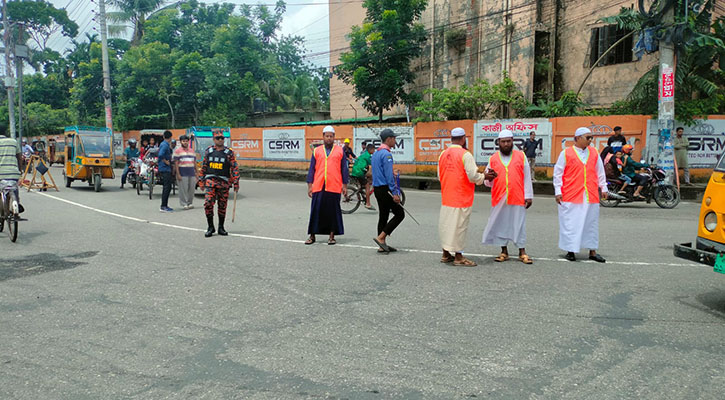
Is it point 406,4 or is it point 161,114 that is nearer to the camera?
point 406,4

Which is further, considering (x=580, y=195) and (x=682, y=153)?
(x=682, y=153)

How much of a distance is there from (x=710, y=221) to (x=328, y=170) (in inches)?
199

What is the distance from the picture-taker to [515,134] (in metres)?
19.2

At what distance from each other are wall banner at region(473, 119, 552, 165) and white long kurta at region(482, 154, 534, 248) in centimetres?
1108

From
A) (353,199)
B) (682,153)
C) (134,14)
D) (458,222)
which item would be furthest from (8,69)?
(458,222)

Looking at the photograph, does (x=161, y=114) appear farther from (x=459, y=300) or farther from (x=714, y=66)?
(x=459, y=300)

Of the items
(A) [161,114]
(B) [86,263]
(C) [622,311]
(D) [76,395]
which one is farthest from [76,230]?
(A) [161,114]

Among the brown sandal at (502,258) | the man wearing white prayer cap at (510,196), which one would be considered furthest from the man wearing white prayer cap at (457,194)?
the brown sandal at (502,258)

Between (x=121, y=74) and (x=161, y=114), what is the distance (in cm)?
445

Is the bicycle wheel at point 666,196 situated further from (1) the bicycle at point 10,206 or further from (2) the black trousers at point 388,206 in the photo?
(1) the bicycle at point 10,206

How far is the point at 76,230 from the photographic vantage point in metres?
10.0

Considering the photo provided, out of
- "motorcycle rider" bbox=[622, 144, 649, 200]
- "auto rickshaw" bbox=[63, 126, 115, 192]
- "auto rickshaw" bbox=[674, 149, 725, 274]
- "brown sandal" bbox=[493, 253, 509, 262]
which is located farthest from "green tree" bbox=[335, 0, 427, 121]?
"auto rickshaw" bbox=[674, 149, 725, 274]

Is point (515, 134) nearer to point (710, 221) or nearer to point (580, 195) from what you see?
point (580, 195)

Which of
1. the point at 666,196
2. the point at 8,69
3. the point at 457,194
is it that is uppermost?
the point at 8,69
